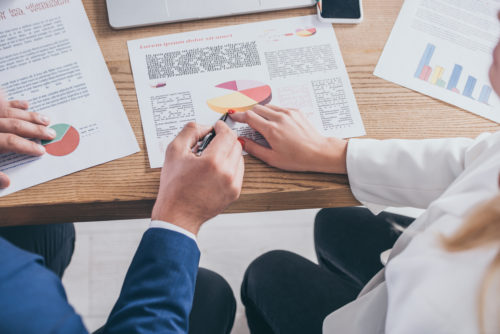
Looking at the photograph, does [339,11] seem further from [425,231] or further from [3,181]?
[3,181]

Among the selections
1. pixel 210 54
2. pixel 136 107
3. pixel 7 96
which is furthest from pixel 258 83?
pixel 7 96

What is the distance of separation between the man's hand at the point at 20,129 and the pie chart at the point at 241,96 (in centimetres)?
26

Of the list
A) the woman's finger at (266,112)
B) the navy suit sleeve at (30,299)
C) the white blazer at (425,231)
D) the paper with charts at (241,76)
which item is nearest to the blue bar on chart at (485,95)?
the white blazer at (425,231)

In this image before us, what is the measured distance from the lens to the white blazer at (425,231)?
1.26ft

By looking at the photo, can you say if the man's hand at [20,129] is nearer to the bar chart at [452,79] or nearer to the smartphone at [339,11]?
the smartphone at [339,11]

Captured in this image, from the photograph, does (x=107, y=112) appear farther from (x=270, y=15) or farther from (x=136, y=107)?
(x=270, y=15)

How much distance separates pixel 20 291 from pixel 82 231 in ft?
2.81

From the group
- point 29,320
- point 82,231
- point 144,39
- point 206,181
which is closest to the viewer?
point 29,320

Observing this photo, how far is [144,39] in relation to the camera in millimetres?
634

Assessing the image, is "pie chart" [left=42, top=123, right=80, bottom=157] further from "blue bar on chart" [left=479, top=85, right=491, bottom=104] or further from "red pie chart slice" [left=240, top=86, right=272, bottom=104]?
"blue bar on chart" [left=479, top=85, right=491, bottom=104]

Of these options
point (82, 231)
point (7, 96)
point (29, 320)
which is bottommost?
point (82, 231)

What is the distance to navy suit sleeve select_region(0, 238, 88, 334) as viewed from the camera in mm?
395

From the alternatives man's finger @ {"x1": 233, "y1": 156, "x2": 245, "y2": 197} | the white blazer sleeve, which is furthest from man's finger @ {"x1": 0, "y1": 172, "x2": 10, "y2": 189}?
the white blazer sleeve

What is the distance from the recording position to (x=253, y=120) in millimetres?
583
